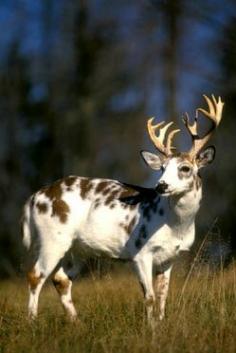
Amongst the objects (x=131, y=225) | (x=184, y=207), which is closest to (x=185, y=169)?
(x=184, y=207)

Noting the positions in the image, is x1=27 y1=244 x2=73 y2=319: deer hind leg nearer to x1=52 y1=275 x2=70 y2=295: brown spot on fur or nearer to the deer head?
x1=52 y1=275 x2=70 y2=295: brown spot on fur

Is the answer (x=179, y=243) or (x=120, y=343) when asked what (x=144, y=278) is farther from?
(x=120, y=343)

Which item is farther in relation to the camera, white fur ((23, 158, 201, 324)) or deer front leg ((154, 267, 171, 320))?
white fur ((23, 158, 201, 324))

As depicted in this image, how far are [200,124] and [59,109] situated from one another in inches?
176

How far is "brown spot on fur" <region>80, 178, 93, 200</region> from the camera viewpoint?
942 cm

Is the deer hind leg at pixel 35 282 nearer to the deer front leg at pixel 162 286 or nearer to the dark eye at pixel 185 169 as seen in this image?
the deer front leg at pixel 162 286

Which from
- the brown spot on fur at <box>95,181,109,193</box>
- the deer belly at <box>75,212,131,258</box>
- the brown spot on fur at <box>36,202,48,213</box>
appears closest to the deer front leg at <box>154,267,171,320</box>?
the deer belly at <box>75,212,131,258</box>

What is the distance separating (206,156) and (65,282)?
218 cm

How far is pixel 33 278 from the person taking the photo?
9.27 metres

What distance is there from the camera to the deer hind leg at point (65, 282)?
9.36m

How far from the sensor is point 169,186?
319 inches

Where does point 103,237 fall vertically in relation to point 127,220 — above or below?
below

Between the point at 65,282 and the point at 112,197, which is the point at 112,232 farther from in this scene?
the point at 65,282

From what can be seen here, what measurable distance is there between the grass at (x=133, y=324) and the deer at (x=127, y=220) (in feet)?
0.80
